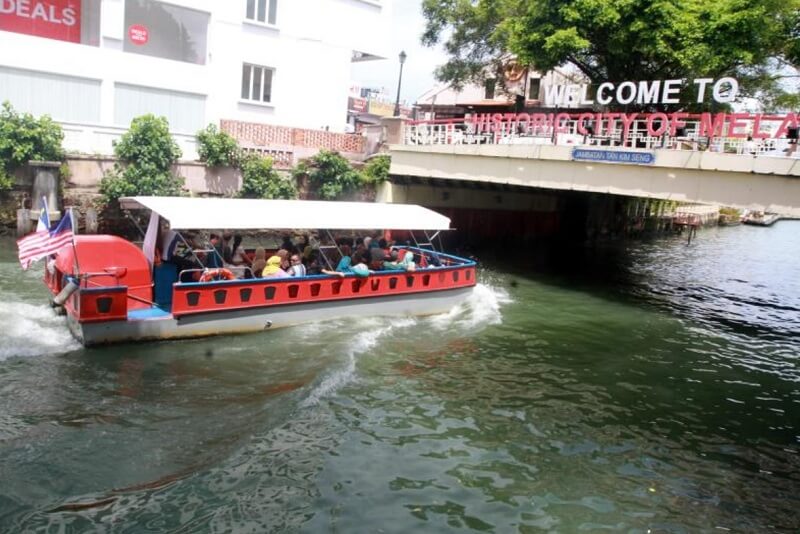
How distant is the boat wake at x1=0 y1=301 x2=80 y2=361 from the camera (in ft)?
39.9

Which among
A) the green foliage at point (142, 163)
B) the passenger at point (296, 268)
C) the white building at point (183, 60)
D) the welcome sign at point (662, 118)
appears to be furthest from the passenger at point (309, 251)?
the white building at point (183, 60)

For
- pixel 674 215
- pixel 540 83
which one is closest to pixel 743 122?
pixel 540 83

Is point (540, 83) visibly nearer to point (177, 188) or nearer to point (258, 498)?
point (177, 188)

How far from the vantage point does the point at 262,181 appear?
2645cm

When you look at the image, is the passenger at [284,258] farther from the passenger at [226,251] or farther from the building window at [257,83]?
the building window at [257,83]

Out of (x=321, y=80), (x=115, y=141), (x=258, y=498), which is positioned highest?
(x=321, y=80)

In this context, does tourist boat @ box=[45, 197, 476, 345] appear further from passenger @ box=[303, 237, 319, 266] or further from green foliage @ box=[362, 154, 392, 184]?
green foliage @ box=[362, 154, 392, 184]

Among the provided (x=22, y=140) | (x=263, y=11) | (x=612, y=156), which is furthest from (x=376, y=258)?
(x=263, y=11)

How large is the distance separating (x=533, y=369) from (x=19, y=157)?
1831 cm

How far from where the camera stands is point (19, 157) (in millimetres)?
21812

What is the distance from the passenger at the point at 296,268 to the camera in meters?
15.3

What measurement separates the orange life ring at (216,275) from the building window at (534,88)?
33324 millimetres

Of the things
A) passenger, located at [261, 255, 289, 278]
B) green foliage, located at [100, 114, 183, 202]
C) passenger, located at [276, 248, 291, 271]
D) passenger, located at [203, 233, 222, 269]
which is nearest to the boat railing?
passenger, located at [261, 255, 289, 278]

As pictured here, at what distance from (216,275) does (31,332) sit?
147 inches
